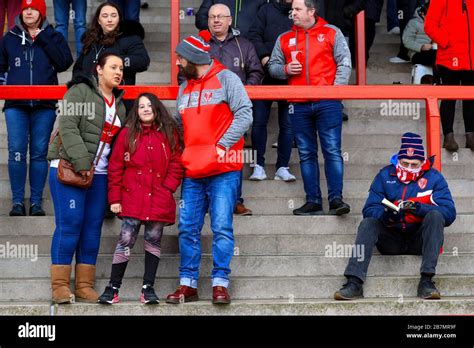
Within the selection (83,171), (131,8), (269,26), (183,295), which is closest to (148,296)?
(183,295)

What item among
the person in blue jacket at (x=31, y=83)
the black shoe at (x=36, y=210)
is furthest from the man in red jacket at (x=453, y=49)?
the black shoe at (x=36, y=210)

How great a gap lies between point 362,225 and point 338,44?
1.71 metres

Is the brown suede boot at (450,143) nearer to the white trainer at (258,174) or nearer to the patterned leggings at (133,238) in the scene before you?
the white trainer at (258,174)

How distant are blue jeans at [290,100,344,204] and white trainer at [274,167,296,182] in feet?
1.75

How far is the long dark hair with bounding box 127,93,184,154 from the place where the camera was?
8.86 metres

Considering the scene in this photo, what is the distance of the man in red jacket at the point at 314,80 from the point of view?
31.8ft

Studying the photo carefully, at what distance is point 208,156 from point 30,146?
199 centimetres

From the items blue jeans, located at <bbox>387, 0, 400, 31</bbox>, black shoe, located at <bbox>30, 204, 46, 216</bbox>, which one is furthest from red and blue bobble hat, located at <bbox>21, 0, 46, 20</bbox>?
blue jeans, located at <bbox>387, 0, 400, 31</bbox>

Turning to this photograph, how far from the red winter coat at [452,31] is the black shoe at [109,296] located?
13.0 feet

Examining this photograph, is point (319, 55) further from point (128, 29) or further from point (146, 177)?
point (146, 177)

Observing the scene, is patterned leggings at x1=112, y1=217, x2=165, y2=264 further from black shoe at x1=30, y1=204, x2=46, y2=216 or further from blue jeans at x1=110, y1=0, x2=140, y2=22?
blue jeans at x1=110, y1=0, x2=140, y2=22
